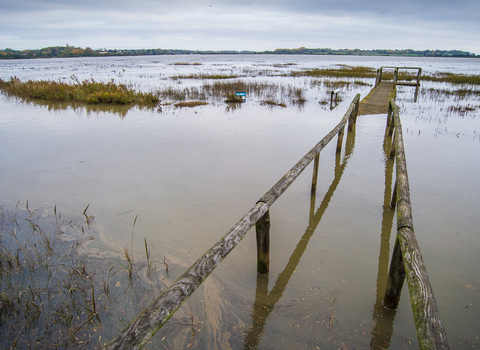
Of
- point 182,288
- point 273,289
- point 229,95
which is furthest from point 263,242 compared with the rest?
point 229,95

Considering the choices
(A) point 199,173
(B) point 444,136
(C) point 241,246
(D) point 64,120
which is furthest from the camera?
(D) point 64,120

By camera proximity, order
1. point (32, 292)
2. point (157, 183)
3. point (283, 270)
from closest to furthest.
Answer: point (32, 292)
point (283, 270)
point (157, 183)

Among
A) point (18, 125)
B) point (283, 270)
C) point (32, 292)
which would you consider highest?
point (18, 125)

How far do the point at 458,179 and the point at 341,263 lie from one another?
438 centimetres

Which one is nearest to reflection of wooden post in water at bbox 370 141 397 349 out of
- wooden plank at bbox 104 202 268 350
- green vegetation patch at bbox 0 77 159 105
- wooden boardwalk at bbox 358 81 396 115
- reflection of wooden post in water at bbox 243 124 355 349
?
reflection of wooden post in water at bbox 243 124 355 349

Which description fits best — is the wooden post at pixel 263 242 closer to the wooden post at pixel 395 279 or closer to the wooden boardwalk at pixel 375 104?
the wooden post at pixel 395 279

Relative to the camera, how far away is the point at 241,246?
12.6 ft

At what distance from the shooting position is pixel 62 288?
9.71ft

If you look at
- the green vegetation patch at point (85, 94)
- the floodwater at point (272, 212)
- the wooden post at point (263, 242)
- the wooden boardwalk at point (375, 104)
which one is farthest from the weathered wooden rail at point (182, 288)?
the green vegetation patch at point (85, 94)

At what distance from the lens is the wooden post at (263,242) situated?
2.95 metres

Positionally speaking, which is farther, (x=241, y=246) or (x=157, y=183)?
(x=157, y=183)

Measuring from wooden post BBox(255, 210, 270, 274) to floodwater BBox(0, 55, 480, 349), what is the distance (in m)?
0.15

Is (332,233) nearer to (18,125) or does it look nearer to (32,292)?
(32,292)

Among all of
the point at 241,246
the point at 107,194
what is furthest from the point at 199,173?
the point at 241,246
